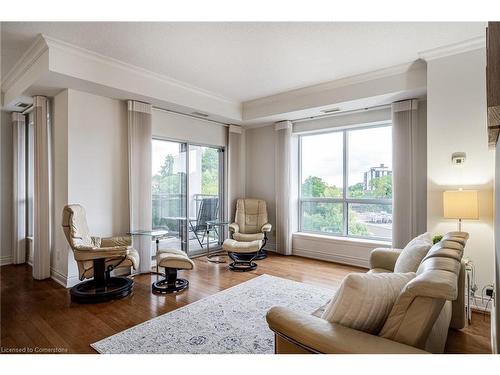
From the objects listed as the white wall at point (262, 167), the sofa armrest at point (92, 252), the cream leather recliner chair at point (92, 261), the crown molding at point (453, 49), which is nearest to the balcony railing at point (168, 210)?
the cream leather recliner chair at point (92, 261)

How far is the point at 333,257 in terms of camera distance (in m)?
4.90

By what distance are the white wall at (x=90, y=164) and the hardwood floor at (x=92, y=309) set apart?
54 cm

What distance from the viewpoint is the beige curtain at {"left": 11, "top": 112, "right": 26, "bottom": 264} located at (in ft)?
15.2

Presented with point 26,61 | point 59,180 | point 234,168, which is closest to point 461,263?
point 234,168

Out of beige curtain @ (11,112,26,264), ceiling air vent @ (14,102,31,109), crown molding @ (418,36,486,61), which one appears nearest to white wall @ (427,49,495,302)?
crown molding @ (418,36,486,61)

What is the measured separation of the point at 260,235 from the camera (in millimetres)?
4961

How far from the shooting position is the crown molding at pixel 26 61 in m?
3.05

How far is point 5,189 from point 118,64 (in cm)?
309

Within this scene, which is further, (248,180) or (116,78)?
(248,180)

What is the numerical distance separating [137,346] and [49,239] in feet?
8.44

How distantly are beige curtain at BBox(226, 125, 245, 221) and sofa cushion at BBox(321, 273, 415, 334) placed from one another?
441 centimetres

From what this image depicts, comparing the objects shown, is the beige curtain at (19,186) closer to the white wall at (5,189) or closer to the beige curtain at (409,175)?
the white wall at (5,189)

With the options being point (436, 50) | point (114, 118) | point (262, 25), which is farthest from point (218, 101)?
point (436, 50)
